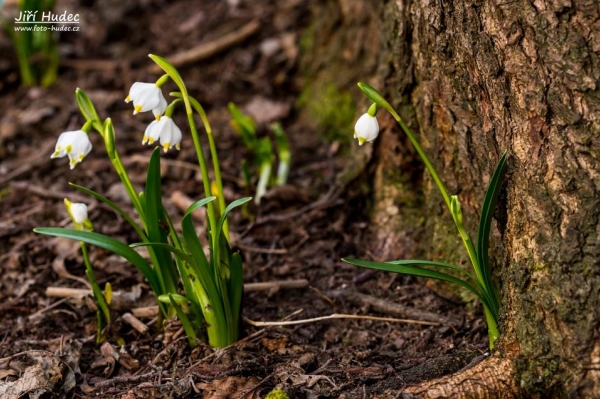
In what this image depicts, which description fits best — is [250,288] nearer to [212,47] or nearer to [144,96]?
[144,96]

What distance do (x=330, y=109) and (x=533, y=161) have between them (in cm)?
186

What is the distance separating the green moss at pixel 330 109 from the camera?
11.7 ft

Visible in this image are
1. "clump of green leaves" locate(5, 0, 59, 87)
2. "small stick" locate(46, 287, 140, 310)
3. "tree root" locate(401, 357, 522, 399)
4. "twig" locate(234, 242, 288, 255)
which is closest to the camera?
"tree root" locate(401, 357, 522, 399)

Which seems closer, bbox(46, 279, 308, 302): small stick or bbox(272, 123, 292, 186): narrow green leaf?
bbox(46, 279, 308, 302): small stick

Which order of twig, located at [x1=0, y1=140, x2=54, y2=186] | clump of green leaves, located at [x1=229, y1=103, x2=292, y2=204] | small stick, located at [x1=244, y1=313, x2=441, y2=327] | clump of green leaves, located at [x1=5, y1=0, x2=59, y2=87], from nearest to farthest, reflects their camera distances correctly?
small stick, located at [x1=244, y1=313, x2=441, y2=327] < clump of green leaves, located at [x1=229, y1=103, x2=292, y2=204] < twig, located at [x1=0, y1=140, x2=54, y2=186] < clump of green leaves, located at [x1=5, y1=0, x2=59, y2=87]

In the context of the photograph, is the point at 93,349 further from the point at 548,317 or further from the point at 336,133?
the point at 336,133

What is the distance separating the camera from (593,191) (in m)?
1.78

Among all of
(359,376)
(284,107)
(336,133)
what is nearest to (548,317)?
(359,376)

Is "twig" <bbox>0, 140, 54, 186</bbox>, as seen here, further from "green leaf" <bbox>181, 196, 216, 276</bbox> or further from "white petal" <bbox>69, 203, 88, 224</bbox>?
"green leaf" <bbox>181, 196, 216, 276</bbox>

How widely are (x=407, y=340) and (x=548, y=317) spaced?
590 mm

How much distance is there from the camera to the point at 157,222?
7.20 feet

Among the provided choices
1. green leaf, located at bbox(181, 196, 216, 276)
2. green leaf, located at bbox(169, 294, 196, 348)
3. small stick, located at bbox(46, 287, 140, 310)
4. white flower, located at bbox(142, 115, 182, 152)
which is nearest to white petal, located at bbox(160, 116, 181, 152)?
white flower, located at bbox(142, 115, 182, 152)

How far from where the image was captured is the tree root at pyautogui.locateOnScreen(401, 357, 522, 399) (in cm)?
191

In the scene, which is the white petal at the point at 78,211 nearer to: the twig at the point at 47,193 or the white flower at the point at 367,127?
the white flower at the point at 367,127
